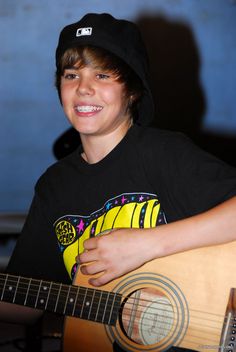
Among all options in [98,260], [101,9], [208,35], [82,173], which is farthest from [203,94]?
[98,260]

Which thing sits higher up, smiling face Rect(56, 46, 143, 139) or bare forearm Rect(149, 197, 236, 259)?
smiling face Rect(56, 46, 143, 139)

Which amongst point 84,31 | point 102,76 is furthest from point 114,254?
point 84,31

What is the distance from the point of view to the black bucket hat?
1.84 metres

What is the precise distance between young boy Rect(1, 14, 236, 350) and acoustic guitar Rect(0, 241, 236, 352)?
4 centimetres

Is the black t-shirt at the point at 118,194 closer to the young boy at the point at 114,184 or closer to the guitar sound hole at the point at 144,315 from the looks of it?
the young boy at the point at 114,184

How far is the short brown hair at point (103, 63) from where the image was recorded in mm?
1854

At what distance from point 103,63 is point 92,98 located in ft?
0.34

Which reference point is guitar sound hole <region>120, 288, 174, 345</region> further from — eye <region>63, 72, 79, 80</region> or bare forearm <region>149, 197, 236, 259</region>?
eye <region>63, 72, 79, 80</region>

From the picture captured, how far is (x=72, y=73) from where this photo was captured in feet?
6.22

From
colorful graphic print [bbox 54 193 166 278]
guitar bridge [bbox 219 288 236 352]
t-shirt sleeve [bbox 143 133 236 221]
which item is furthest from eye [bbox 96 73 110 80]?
guitar bridge [bbox 219 288 236 352]

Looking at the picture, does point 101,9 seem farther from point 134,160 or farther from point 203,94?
point 134,160

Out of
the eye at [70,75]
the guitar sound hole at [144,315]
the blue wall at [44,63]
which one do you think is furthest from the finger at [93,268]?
the blue wall at [44,63]

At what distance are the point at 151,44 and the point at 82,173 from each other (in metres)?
1.77

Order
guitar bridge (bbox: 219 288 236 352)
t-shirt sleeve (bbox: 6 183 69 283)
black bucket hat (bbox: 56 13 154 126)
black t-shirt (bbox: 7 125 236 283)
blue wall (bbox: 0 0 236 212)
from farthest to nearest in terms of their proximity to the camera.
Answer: blue wall (bbox: 0 0 236 212) < t-shirt sleeve (bbox: 6 183 69 283) < black bucket hat (bbox: 56 13 154 126) < black t-shirt (bbox: 7 125 236 283) < guitar bridge (bbox: 219 288 236 352)
